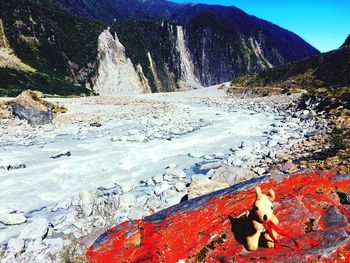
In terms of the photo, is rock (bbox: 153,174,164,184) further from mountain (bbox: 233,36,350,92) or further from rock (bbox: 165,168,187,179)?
mountain (bbox: 233,36,350,92)

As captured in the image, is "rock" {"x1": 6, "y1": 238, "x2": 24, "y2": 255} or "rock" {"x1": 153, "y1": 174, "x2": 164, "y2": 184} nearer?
"rock" {"x1": 6, "y1": 238, "x2": 24, "y2": 255}

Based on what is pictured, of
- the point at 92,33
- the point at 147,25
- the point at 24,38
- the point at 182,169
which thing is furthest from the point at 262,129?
the point at 147,25

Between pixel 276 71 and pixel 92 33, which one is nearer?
pixel 276 71

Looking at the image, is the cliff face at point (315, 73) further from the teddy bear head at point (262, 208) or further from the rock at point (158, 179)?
the teddy bear head at point (262, 208)

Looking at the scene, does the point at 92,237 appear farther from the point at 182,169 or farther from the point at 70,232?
the point at 182,169

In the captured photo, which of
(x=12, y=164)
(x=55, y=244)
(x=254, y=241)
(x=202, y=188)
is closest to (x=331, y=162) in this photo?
(x=202, y=188)

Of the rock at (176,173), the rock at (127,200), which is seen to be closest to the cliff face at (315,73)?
the rock at (176,173)

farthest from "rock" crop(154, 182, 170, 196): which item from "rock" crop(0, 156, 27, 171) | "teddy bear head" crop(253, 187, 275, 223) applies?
"rock" crop(0, 156, 27, 171)

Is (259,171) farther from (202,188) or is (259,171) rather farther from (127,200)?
(127,200)
